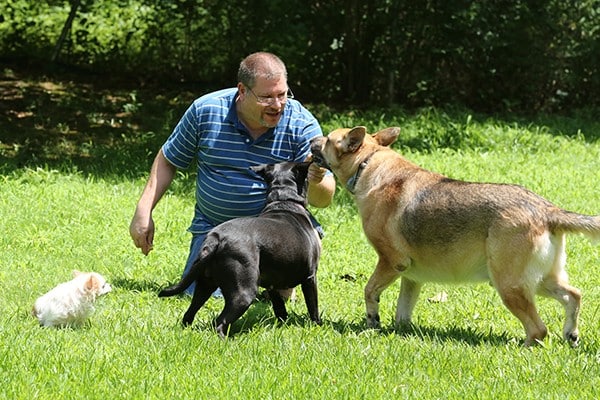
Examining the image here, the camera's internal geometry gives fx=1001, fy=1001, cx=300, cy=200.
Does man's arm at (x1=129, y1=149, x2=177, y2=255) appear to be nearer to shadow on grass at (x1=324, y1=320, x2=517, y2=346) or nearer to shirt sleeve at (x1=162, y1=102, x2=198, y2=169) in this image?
shirt sleeve at (x1=162, y1=102, x2=198, y2=169)

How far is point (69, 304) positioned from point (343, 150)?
76.2 inches

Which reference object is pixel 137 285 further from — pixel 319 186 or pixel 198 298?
pixel 319 186

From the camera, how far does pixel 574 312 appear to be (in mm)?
5676

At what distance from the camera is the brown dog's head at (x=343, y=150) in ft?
20.6

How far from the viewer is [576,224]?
5.44 meters

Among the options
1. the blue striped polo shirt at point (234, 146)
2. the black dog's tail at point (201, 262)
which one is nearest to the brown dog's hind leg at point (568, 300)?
the black dog's tail at point (201, 262)

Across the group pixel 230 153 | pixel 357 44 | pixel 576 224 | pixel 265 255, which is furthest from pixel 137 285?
pixel 357 44

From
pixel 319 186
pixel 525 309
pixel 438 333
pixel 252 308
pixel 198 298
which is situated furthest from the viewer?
pixel 319 186

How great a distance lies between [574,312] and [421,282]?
0.94 metres

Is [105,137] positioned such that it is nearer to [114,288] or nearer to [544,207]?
[114,288]

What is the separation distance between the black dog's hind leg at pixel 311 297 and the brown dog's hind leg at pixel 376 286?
1.03 feet

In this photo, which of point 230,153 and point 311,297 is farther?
point 230,153

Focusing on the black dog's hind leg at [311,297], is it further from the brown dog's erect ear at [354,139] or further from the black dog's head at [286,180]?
the brown dog's erect ear at [354,139]

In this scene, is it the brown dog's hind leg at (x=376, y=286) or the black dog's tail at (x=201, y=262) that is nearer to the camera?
the black dog's tail at (x=201, y=262)
